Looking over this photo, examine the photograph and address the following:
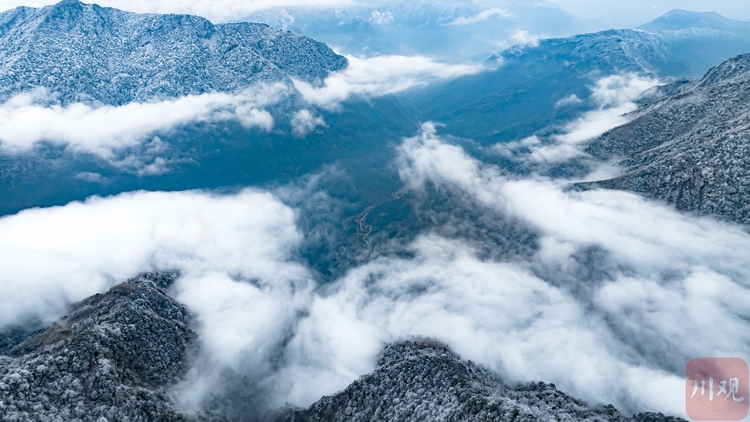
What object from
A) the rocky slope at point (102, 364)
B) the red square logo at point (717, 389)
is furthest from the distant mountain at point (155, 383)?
the red square logo at point (717, 389)

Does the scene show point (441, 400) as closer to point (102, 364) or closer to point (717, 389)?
point (717, 389)

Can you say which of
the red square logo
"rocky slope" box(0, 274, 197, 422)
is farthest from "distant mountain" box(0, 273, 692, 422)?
the red square logo

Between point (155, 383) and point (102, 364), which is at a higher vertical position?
point (102, 364)

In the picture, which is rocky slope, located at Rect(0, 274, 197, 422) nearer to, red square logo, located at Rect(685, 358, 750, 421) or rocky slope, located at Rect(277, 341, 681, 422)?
rocky slope, located at Rect(277, 341, 681, 422)

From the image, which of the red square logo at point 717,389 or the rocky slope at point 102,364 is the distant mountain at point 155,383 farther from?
the red square logo at point 717,389

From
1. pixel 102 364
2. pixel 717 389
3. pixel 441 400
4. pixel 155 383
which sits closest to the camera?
pixel 441 400

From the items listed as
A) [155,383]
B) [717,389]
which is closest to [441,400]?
[717,389]
